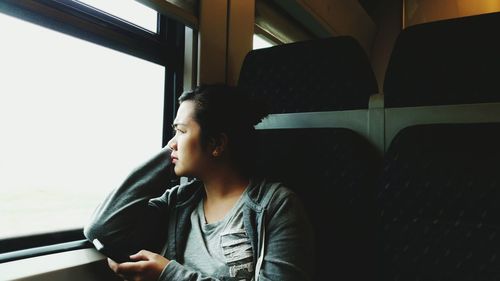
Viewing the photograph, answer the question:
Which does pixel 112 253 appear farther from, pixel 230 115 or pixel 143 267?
pixel 230 115

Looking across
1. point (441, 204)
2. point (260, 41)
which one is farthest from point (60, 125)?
point (260, 41)

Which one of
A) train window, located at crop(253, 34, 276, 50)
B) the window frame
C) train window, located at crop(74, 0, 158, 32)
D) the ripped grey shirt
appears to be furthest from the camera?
train window, located at crop(253, 34, 276, 50)

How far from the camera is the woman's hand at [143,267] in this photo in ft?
3.15

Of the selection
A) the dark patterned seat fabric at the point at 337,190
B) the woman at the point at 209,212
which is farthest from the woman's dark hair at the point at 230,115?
the dark patterned seat fabric at the point at 337,190

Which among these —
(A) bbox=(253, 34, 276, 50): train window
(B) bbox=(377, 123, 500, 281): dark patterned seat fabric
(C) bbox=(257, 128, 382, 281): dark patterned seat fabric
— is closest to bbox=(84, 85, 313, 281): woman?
(C) bbox=(257, 128, 382, 281): dark patterned seat fabric

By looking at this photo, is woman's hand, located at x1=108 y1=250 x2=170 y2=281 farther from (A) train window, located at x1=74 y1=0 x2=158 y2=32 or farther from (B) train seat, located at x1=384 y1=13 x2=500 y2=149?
(A) train window, located at x1=74 y1=0 x2=158 y2=32

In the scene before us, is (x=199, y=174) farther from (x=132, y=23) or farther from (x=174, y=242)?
(x=132, y=23)

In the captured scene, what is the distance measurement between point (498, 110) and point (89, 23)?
128 centimetres

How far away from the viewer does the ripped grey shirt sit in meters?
0.93

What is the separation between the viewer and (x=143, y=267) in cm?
97

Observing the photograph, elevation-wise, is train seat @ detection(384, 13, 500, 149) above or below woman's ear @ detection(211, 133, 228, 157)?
above

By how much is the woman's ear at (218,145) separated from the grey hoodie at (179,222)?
16cm

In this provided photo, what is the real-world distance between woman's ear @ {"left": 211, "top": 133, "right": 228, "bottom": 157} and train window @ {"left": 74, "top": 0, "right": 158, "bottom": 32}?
2.14 feet

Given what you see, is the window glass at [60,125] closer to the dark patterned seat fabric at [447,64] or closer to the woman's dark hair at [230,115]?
the woman's dark hair at [230,115]
